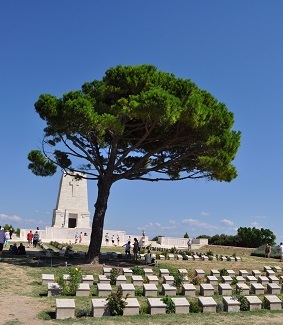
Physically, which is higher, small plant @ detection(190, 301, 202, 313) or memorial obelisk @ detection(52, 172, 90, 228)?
memorial obelisk @ detection(52, 172, 90, 228)

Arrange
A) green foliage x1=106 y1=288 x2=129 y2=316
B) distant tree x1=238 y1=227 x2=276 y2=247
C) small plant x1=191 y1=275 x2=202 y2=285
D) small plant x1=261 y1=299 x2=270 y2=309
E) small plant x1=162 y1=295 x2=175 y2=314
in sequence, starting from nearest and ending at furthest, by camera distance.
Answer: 1. green foliage x1=106 y1=288 x2=129 y2=316
2. small plant x1=162 y1=295 x2=175 y2=314
3. small plant x1=261 y1=299 x2=270 y2=309
4. small plant x1=191 y1=275 x2=202 y2=285
5. distant tree x1=238 y1=227 x2=276 y2=247

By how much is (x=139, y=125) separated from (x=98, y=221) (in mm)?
4502

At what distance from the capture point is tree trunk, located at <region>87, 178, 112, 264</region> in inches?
680

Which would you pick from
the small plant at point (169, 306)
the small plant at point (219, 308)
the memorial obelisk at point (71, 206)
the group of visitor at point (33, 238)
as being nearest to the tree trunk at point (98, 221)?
the small plant at point (169, 306)

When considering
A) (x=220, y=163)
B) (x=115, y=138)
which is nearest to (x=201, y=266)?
(x=220, y=163)

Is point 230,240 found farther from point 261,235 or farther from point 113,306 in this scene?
point 113,306

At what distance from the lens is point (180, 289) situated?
1238 cm

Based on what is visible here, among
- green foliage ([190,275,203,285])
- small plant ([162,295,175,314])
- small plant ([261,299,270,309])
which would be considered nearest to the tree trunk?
green foliage ([190,275,203,285])

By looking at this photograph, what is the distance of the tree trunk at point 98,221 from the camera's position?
1727 centimetres

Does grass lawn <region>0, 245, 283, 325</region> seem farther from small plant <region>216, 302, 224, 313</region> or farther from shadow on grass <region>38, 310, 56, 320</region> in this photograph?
small plant <region>216, 302, 224, 313</region>

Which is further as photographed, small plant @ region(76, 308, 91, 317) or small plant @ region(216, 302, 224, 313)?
small plant @ region(216, 302, 224, 313)

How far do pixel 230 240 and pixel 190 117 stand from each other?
89.5 feet

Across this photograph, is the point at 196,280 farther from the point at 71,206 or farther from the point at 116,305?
the point at 71,206

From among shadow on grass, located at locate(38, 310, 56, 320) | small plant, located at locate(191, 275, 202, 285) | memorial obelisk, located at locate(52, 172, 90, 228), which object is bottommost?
shadow on grass, located at locate(38, 310, 56, 320)
